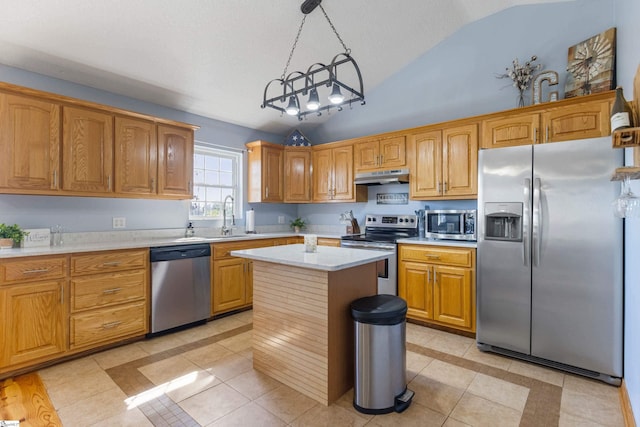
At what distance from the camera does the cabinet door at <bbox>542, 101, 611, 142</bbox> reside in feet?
8.86

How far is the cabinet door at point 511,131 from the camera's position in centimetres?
302

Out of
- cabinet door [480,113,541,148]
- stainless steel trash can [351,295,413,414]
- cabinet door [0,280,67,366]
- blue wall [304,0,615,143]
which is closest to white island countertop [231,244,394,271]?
stainless steel trash can [351,295,413,414]

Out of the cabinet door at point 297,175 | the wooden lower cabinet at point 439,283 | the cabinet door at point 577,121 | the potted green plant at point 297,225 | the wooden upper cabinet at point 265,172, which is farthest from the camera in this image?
the potted green plant at point 297,225

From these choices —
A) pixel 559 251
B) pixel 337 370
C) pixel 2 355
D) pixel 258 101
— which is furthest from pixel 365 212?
pixel 2 355

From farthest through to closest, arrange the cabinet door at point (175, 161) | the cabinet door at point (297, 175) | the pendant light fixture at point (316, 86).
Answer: the cabinet door at point (297, 175), the cabinet door at point (175, 161), the pendant light fixture at point (316, 86)

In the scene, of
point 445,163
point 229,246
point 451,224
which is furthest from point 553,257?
point 229,246

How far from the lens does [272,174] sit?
4809mm

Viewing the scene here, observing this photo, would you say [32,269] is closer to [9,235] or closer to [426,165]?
[9,235]

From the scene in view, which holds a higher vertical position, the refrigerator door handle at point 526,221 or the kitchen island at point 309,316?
the refrigerator door handle at point 526,221

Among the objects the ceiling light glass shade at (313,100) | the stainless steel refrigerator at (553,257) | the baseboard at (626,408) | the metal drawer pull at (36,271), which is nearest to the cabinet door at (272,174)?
the ceiling light glass shade at (313,100)

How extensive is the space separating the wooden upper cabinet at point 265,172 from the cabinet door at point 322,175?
1.70 feet

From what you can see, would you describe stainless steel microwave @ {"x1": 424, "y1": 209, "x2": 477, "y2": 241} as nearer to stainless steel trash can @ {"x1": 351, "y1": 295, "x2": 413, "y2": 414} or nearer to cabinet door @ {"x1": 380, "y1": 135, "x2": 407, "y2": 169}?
cabinet door @ {"x1": 380, "y1": 135, "x2": 407, "y2": 169}

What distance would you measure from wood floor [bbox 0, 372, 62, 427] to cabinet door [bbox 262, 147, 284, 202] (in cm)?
308

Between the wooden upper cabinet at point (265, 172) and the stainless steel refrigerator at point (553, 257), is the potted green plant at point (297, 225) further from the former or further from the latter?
the stainless steel refrigerator at point (553, 257)
